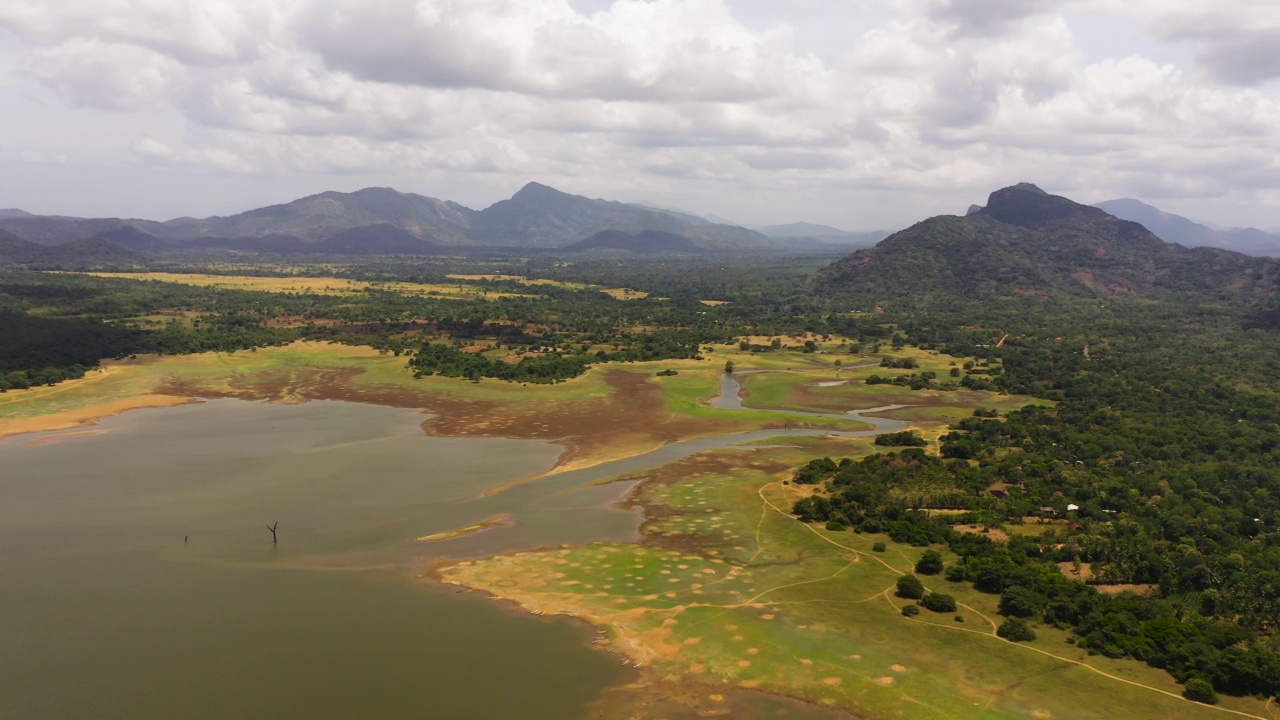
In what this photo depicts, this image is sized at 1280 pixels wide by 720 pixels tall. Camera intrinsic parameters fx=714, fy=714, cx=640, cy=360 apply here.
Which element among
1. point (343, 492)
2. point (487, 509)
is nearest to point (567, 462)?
point (487, 509)

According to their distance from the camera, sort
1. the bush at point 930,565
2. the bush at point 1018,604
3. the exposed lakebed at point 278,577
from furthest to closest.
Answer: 1. the bush at point 930,565
2. the bush at point 1018,604
3. the exposed lakebed at point 278,577

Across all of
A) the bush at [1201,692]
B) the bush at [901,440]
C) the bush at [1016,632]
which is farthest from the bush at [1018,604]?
the bush at [901,440]

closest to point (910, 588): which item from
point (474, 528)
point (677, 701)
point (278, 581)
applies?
point (677, 701)

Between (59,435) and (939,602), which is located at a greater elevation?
(939,602)

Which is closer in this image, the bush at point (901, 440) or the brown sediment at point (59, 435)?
the brown sediment at point (59, 435)

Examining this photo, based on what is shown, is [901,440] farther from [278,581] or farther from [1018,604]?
[278,581]

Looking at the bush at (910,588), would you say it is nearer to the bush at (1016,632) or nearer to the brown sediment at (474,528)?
the bush at (1016,632)

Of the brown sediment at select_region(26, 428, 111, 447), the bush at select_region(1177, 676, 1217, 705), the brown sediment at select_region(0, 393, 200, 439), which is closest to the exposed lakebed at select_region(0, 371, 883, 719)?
the brown sediment at select_region(26, 428, 111, 447)
